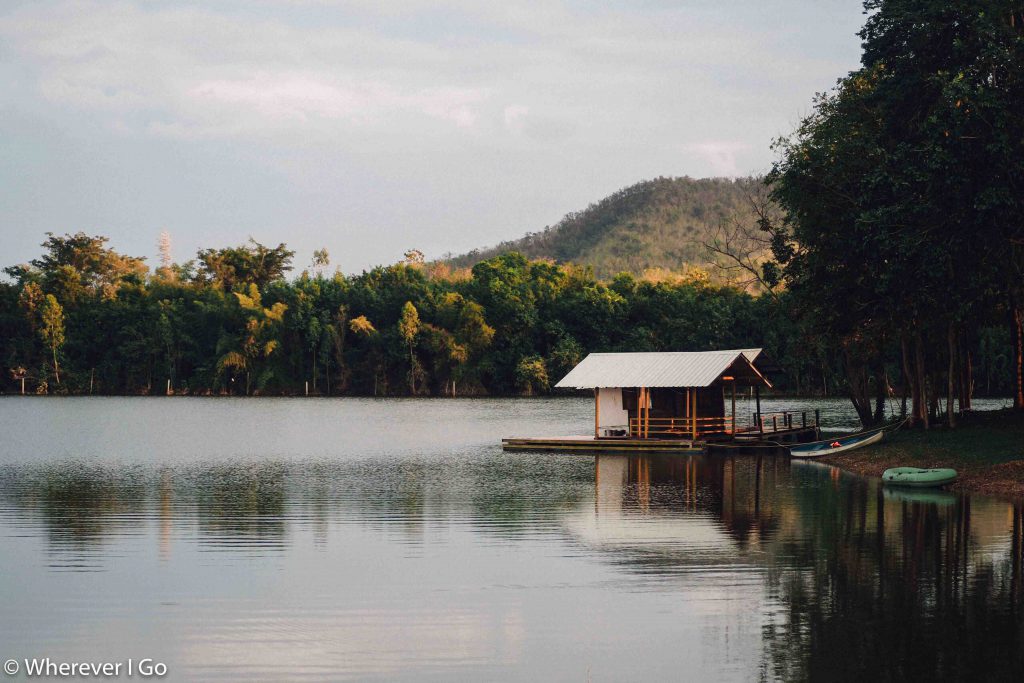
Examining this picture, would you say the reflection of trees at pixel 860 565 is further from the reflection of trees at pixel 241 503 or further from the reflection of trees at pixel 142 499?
the reflection of trees at pixel 142 499

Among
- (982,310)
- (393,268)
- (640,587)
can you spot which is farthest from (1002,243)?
(393,268)

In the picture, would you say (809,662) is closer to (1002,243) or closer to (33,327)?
(1002,243)

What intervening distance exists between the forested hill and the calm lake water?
140177mm

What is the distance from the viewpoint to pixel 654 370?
39.9 m

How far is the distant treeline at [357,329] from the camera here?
9538 centimetres

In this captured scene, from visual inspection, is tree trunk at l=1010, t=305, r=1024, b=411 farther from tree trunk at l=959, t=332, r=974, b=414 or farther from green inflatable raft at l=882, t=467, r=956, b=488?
green inflatable raft at l=882, t=467, r=956, b=488

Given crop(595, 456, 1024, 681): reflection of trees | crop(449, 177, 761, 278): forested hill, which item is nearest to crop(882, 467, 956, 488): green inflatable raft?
crop(595, 456, 1024, 681): reflection of trees

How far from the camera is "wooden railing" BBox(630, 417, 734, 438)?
39.8 meters

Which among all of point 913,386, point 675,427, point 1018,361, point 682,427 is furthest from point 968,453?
point 675,427

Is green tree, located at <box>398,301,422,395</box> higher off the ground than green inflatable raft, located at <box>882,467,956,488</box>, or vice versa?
green tree, located at <box>398,301,422,395</box>

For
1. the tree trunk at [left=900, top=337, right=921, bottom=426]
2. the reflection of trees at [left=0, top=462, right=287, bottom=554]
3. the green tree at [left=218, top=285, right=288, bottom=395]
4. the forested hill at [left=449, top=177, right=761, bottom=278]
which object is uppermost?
the forested hill at [left=449, top=177, right=761, bottom=278]

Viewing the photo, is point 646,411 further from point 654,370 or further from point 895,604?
point 895,604

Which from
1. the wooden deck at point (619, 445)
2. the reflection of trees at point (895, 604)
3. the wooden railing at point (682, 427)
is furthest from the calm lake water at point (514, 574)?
the wooden railing at point (682, 427)

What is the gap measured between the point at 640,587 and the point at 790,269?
2708 cm
